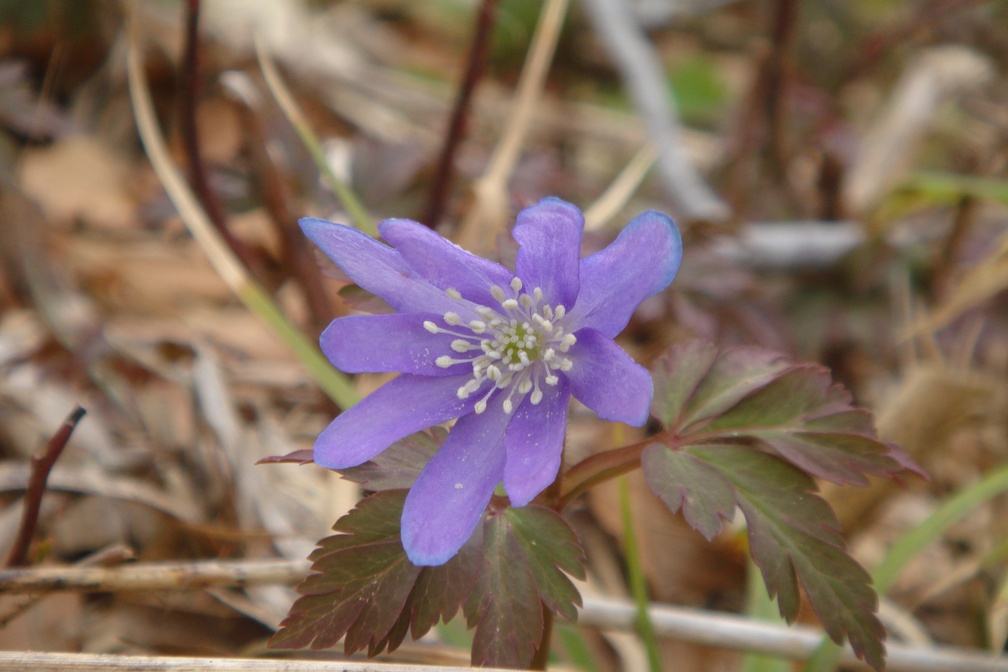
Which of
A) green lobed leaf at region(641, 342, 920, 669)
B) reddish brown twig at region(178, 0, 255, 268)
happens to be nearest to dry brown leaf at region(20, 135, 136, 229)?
reddish brown twig at region(178, 0, 255, 268)

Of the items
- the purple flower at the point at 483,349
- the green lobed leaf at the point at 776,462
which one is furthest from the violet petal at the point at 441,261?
the green lobed leaf at the point at 776,462

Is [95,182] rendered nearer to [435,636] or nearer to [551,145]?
[551,145]

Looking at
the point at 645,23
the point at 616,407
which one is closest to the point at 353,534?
the point at 616,407

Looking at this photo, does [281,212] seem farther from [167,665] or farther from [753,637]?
[753,637]

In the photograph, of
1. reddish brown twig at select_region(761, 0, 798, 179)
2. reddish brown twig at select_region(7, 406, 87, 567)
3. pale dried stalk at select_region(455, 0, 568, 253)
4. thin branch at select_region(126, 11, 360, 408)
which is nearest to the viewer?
reddish brown twig at select_region(7, 406, 87, 567)

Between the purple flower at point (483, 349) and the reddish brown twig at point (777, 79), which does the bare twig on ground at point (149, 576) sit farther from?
the reddish brown twig at point (777, 79)

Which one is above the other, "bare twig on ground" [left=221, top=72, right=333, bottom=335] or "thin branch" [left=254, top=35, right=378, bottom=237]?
"thin branch" [left=254, top=35, right=378, bottom=237]

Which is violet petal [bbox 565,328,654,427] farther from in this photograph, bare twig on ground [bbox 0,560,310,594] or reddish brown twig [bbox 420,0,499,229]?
reddish brown twig [bbox 420,0,499,229]
